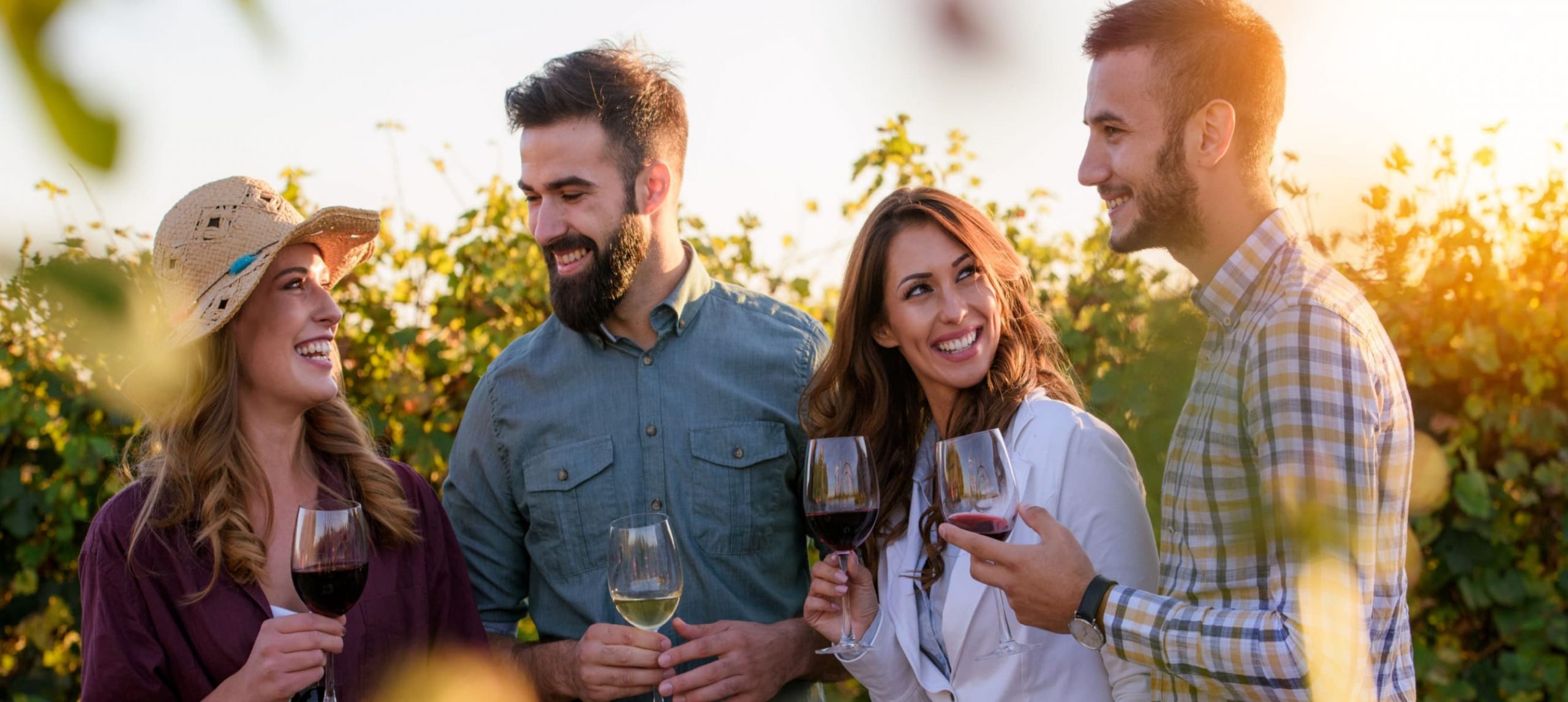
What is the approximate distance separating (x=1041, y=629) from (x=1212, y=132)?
100 cm

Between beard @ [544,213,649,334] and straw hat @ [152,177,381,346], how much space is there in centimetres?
55

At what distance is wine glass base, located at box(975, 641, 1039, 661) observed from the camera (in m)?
2.45

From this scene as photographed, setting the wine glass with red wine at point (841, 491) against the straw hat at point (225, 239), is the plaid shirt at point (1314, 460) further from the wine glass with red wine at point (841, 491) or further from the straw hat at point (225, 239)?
the straw hat at point (225, 239)

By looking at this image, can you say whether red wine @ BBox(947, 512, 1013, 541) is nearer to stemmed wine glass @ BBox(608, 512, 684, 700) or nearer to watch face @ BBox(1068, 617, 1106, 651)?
watch face @ BBox(1068, 617, 1106, 651)

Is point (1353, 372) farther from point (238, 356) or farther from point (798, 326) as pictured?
point (238, 356)

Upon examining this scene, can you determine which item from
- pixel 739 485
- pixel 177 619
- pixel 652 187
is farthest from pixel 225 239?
pixel 739 485

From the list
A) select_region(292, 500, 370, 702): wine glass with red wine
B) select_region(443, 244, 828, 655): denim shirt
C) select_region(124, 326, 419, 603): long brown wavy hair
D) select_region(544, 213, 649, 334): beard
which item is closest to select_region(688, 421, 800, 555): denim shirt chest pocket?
select_region(443, 244, 828, 655): denim shirt

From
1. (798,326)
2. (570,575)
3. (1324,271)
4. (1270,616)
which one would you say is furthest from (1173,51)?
(570,575)

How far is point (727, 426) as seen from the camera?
3205 millimetres

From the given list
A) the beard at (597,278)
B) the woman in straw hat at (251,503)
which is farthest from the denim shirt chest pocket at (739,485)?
the woman in straw hat at (251,503)

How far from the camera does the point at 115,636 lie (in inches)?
95.0

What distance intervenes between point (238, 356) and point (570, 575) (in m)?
0.97

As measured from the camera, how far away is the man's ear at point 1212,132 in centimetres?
210

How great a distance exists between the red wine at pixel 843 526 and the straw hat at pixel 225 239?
1268 mm
